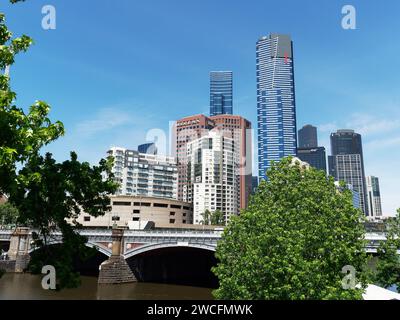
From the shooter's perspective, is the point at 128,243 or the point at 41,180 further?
the point at 128,243

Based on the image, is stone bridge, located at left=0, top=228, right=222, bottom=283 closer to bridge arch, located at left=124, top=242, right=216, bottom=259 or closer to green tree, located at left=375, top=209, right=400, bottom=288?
bridge arch, located at left=124, top=242, right=216, bottom=259

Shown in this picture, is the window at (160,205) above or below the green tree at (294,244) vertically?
above

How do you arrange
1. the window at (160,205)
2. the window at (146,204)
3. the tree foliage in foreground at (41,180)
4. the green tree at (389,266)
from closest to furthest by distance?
1. the tree foliage in foreground at (41,180)
2. the green tree at (389,266)
3. the window at (146,204)
4. the window at (160,205)

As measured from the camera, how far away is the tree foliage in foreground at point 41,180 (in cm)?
1125

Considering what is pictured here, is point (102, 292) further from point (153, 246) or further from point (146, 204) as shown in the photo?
point (146, 204)

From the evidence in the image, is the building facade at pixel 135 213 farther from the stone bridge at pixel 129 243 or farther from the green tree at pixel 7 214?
the stone bridge at pixel 129 243

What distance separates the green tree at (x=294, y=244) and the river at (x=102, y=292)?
29.9 m

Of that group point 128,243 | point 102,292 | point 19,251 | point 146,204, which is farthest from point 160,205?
point 102,292

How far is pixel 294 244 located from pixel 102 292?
4556cm

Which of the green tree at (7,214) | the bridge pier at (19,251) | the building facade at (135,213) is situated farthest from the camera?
the building facade at (135,213)

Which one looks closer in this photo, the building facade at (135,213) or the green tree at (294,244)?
the green tree at (294,244)

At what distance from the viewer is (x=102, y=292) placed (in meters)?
59.2

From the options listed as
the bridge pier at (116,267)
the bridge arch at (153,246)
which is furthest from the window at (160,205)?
the bridge arch at (153,246)

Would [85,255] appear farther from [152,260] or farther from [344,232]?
[152,260]
